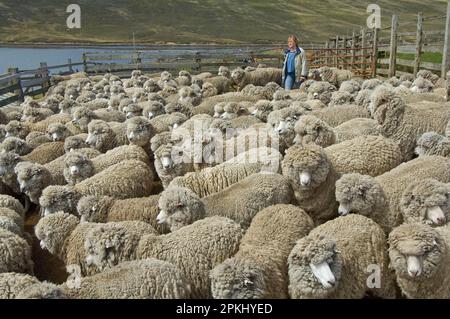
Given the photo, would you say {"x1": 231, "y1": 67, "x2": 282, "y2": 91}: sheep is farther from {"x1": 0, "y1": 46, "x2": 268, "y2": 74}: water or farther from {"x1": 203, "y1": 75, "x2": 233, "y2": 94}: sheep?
{"x1": 0, "y1": 46, "x2": 268, "y2": 74}: water

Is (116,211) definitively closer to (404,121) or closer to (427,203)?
(427,203)

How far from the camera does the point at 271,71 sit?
52.2 feet

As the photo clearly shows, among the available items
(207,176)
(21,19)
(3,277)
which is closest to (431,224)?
(207,176)

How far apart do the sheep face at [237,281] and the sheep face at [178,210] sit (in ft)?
4.23

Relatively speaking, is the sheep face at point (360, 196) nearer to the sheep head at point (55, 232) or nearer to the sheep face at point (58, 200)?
the sheep head at point (55, 232)

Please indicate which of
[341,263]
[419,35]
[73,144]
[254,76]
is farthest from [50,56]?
[341,263]

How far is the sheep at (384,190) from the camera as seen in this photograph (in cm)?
441

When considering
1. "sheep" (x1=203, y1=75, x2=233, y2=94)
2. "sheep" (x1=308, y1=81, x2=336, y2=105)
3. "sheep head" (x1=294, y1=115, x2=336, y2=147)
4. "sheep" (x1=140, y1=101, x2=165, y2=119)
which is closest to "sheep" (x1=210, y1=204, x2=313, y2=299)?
"sheep head" (x1=294, y1=115, x2=336, y2=147)

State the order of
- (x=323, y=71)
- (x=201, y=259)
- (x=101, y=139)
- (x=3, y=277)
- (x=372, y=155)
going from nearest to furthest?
(x=3, y=277) → (x=201, y=259) → (x=372, y=155) → (x=101, y=139) → (x=323, y=71)

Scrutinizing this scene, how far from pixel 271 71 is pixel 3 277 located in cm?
1339

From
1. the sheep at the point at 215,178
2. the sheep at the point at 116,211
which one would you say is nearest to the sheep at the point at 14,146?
the sheep at the point at 116,211

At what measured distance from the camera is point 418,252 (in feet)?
11.3

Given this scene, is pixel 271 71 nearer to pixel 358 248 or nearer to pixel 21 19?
pixel 358 248

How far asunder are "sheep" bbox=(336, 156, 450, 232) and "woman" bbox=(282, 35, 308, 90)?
6.79 m
